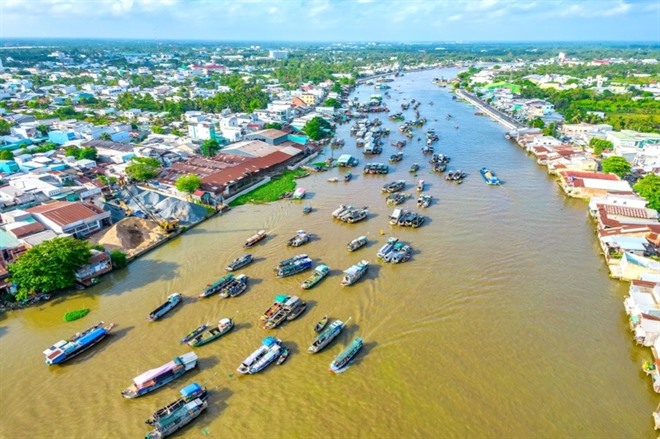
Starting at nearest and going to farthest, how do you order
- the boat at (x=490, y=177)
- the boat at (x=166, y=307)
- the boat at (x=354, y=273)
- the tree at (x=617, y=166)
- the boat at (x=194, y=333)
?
the boat at (x=194, y=333)
the boat at (x=166, y=307)
the boat at (x=354, y=273)
the tree at (x=617, y=166)
the boat at (x=490, y=177)

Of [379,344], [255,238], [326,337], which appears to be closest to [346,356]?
[326,337]

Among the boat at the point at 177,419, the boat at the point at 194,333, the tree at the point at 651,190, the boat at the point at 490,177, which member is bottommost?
the boat at the point at 177,419

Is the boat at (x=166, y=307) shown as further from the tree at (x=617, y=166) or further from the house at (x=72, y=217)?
the tree at (x=617, y=166)

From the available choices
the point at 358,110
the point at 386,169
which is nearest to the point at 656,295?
the point at 386,169

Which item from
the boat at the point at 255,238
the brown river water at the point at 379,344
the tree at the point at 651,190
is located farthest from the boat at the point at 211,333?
the tree at the point at 651,190

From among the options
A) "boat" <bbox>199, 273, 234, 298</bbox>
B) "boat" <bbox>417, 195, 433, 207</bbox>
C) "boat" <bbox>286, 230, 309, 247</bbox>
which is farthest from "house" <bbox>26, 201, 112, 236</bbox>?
"boat" <bbox>417, 195, 433, 207</bbox>

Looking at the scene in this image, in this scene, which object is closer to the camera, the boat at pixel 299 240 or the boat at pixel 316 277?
the boat at pixel 316 277

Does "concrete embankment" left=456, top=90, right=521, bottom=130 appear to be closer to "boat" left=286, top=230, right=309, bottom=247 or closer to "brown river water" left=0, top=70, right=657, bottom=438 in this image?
"brown river water" left=0, top=70, right=657, bottom=438

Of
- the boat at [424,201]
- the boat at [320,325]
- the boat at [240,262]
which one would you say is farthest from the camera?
the boat at [424,201]
